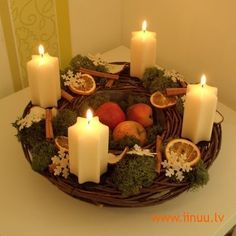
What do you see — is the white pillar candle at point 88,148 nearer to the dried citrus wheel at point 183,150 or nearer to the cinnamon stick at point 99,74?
the dried citrus wheel at point 183,150

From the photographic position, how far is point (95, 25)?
1263 mm

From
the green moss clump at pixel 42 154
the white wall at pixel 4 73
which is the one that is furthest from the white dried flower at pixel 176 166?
the white wall at pixel 4 73

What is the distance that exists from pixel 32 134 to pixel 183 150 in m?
0.32

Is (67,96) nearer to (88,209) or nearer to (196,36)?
(88,209)

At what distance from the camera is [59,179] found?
A: 2.61 ft

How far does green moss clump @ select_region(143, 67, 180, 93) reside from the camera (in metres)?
0.99

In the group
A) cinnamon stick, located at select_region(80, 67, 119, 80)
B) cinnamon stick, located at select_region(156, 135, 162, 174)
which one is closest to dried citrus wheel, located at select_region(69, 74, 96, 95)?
cinnamon stick, located at select_region(80, 67, 119, 80)

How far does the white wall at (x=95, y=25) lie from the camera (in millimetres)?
1197

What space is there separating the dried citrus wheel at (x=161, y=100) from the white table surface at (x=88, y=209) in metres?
0.17

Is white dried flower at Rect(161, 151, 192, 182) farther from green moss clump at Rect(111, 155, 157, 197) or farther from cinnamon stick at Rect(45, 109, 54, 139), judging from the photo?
cinnamon stick at Rect(45, 109, 54, 139)

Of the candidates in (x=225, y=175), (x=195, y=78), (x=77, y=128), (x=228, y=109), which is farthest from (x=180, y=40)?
(x=77, y=128)

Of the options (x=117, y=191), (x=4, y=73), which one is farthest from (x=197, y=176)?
(x=4, y=73)

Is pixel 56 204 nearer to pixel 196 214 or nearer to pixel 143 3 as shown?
pixel 196 214

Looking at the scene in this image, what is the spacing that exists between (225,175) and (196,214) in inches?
5.1
